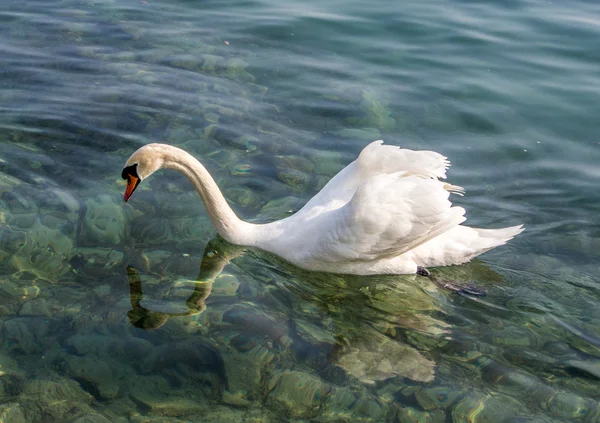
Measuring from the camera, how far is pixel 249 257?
7285 millimetres

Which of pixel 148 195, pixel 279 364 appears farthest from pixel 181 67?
pixel 279 364

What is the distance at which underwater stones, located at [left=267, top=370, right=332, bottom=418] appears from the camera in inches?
207

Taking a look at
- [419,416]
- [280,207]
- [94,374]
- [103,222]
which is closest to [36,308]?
[94,374]

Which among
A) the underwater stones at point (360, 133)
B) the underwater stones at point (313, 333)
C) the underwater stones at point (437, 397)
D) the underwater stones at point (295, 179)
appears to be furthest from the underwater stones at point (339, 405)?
the underwater stones at point (360, 133)

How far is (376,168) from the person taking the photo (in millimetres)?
7078

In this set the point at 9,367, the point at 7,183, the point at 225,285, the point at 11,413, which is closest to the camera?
the point at 11,413

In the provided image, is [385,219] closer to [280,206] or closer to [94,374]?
[280,206]

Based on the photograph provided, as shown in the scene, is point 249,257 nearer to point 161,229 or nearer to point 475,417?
point 161,229

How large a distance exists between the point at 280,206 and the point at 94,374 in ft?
10.3

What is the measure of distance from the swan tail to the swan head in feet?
8.19

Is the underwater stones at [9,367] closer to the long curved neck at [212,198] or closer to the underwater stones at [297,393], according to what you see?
the underwater stones at [297,393]

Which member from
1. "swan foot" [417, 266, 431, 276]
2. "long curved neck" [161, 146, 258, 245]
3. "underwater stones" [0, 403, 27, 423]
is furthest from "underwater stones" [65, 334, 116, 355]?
"swan foot" [417, 266, 431, 276]

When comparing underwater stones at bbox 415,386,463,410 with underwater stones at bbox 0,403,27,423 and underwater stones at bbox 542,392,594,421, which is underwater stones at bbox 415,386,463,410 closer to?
underwater stones at bbox 542,392,594,421

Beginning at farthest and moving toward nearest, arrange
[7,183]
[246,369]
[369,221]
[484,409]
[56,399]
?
1. [7,183]
2. [369,221]
3. [246,369]
4. [484,409]
5. [56,399]
